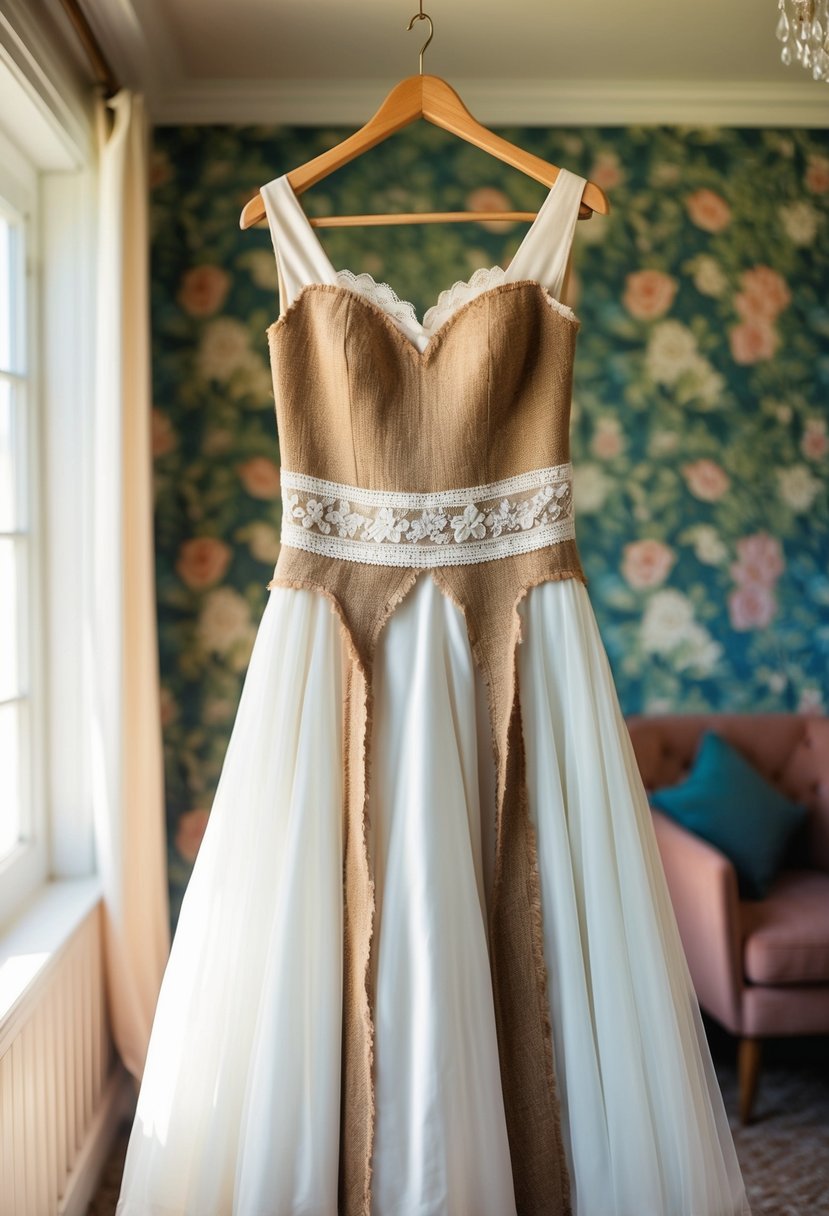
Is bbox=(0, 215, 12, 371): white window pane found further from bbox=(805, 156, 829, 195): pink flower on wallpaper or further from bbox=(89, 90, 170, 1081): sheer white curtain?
bbox=(805, 156, 829, 195): pink flower on wallpaper

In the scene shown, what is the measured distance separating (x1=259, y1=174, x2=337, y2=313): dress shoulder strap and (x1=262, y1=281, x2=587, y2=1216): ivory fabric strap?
0.04 metres

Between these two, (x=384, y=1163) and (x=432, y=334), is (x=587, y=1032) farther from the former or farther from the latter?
(x=432, y=334)

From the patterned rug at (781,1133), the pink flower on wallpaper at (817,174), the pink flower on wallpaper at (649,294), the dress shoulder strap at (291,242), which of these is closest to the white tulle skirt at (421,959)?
the dress shoulder strap at (291,242)

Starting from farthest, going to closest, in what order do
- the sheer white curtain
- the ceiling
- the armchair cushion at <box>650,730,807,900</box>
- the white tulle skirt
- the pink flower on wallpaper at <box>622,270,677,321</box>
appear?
the pink flower on wallpaper at <box>622,270,677,321</box> → the armchair cushion at <box>650,730,807,900</box> → the ceiling → the sheer white curtain → the white tulle skirt

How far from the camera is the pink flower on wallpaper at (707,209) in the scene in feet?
9.00

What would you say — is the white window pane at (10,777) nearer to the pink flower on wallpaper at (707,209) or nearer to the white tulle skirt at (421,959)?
the white tulle skirt at (421,959)

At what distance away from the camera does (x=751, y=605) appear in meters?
2.79

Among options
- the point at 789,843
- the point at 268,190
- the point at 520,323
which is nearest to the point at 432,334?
the point at 520,323

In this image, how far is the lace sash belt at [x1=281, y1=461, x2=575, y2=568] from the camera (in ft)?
5.01

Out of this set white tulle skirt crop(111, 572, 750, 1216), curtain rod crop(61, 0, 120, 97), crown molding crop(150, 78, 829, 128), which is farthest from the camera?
crown molding crop(150, 78, 829, 128)

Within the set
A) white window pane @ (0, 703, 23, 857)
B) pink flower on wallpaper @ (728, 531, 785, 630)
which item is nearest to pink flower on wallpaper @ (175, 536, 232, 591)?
white window pane @ (0, 703, 23, 857)

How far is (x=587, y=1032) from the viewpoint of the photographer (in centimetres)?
140

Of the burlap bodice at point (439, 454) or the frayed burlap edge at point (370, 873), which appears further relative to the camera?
the burlap bodice at point (439, 454)

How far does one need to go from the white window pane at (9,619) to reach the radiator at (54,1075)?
39cm
